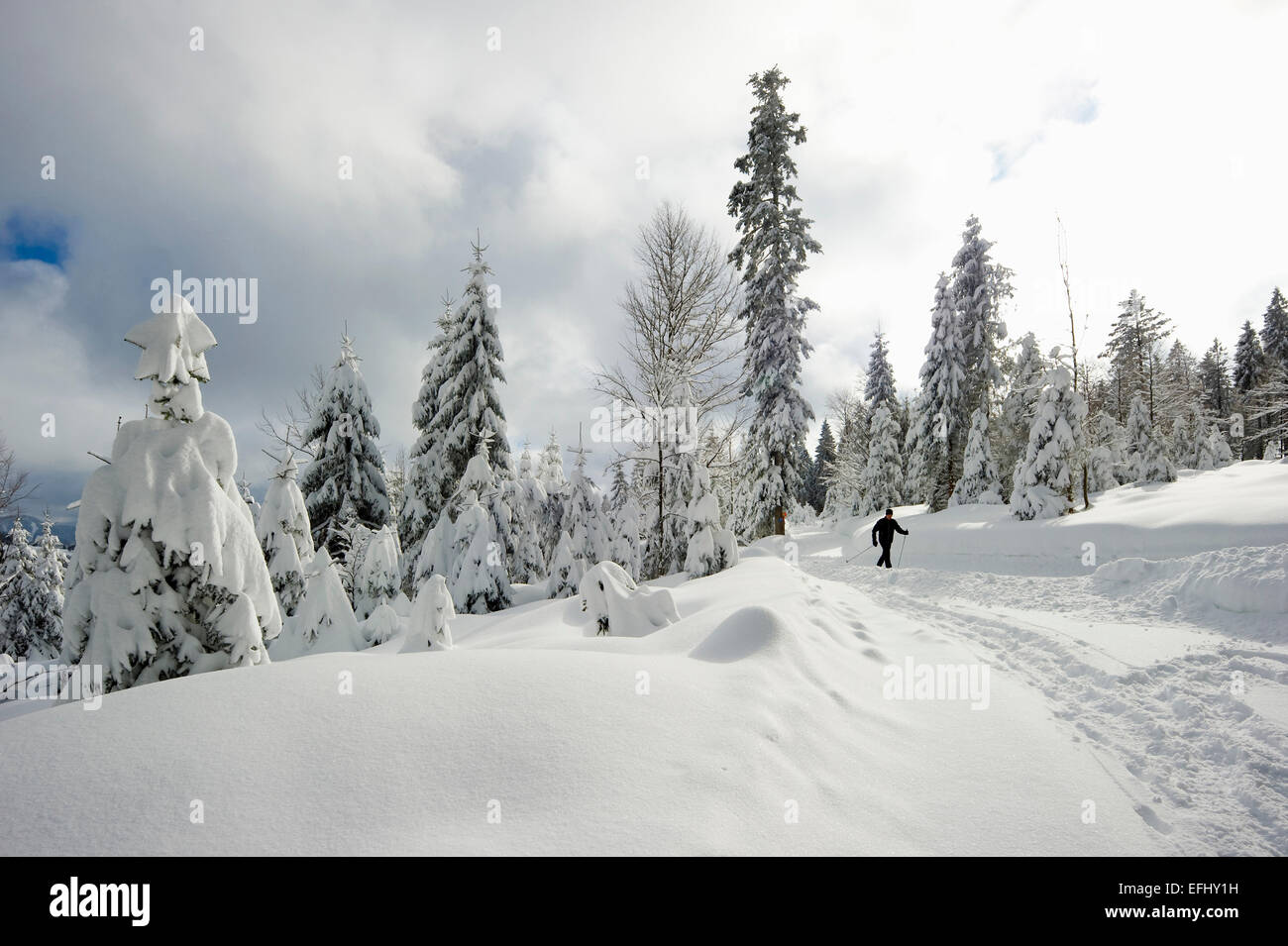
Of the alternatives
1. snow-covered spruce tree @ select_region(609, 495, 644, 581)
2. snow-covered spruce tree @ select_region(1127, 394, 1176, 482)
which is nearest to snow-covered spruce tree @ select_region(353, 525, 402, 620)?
snow-covered spruce tree @ select_region(609, 495, 644, 581)

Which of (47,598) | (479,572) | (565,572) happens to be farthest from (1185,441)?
(47,598)

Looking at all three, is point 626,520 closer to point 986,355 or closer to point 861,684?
point 861,684

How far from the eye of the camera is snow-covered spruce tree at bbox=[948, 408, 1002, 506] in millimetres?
24844

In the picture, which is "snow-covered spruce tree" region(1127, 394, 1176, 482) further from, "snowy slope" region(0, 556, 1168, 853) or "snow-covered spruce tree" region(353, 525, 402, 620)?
"snow-covered spruce tree" region(353, 525, 402, 620)

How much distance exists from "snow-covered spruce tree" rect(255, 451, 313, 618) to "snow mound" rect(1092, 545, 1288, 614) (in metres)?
16.8

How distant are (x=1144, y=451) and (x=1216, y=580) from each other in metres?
23.8

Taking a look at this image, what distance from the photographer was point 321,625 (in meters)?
10.5

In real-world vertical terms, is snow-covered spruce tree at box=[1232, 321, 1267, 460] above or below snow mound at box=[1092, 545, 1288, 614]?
above

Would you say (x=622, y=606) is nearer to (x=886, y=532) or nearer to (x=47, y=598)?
A: (x=886, y=532)

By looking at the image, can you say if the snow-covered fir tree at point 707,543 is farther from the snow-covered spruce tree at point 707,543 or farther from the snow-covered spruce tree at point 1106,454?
the snow-covered spruce tree at point 1106,454

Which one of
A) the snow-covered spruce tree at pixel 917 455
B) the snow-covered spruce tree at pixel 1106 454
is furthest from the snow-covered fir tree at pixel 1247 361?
the snow-covered spruce tree at pixel 917 455

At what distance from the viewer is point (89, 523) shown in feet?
15.4
